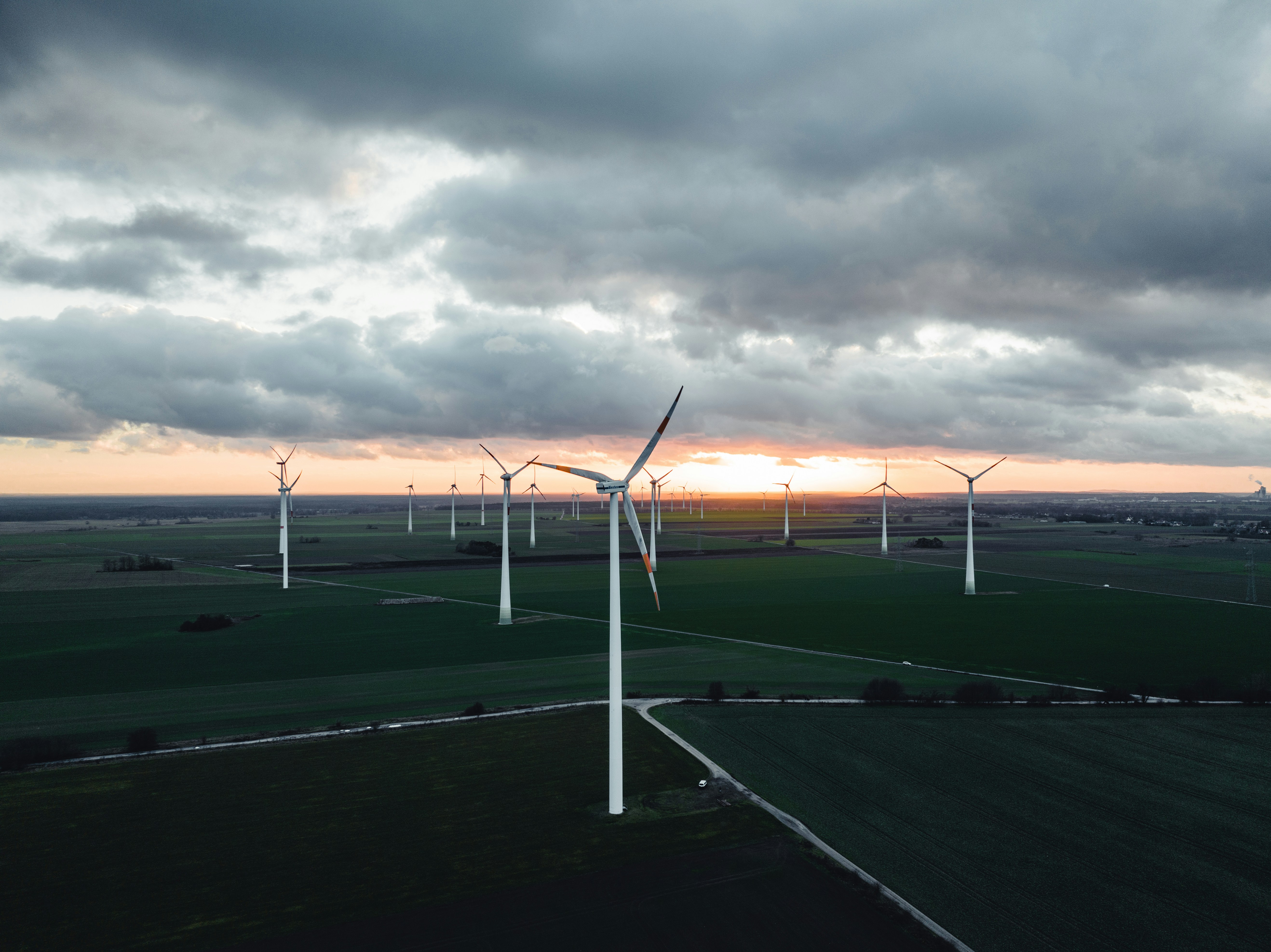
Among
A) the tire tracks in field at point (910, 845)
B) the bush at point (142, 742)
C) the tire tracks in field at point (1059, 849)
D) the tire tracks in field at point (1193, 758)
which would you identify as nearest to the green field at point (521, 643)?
the bush at point (142, 742)

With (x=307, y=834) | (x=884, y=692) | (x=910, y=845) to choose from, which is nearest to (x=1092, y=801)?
(x=910, y=845)

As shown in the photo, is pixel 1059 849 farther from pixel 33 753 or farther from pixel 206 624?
pixel 206 624

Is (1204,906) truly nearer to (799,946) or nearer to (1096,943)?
(1096,943)

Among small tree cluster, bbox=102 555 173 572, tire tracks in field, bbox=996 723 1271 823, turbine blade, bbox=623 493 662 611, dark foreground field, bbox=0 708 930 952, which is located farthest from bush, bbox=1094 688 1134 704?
small tree cluster, bbox=102 555 173 572

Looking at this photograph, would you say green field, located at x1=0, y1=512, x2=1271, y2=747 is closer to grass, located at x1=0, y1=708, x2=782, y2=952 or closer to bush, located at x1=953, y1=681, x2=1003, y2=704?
bush, located at x1=953, y1=681, x2=1003, y2=704

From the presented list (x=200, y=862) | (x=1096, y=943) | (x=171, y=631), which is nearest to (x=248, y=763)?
(x=200, y=862)

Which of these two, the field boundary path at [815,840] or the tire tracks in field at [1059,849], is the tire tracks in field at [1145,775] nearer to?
the tire tracks in field at [1059,849]
